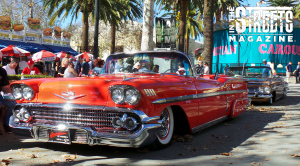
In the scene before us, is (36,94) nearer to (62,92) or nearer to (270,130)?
(62,92)

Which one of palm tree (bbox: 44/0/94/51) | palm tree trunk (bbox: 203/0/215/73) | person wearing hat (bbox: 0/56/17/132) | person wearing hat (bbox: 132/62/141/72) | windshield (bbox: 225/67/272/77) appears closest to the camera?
person wearing hat (bbox: 132/62/141/72)

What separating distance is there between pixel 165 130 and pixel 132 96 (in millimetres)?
907

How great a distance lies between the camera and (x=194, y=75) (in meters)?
5.54

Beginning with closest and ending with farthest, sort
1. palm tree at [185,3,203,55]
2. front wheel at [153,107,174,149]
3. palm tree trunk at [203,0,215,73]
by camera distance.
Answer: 1. front wheel at [153,107,174,149]
2. palm tree trunk at [203,0,215,73]
3. palm tree at [185,3,203,55]

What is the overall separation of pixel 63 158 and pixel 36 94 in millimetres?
947

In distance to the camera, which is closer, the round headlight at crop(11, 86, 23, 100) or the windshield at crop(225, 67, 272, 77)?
the round headlight at crop(11, 86, 23, 100)

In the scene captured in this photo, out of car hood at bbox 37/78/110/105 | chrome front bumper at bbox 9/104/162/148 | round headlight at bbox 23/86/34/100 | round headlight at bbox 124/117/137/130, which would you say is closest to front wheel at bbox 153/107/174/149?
chrome front bumper at bbox 9/104/162/148

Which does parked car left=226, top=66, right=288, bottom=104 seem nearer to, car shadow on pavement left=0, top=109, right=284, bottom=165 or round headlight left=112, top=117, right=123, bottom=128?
car shadow on pavement left=0, top=109, right=284, bottom=165

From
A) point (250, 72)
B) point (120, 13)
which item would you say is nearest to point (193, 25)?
point (120, 13)

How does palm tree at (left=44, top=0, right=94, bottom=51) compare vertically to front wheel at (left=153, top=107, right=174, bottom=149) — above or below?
above

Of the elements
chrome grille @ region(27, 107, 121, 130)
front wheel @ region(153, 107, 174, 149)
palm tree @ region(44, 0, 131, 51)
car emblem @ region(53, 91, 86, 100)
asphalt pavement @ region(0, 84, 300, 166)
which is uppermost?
palm tree @ region(44, 0, 131, 51)

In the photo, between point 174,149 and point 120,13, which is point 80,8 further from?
point 174,149

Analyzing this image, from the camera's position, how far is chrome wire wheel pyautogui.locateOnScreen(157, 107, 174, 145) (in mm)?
4398

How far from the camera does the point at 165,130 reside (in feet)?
14.8
